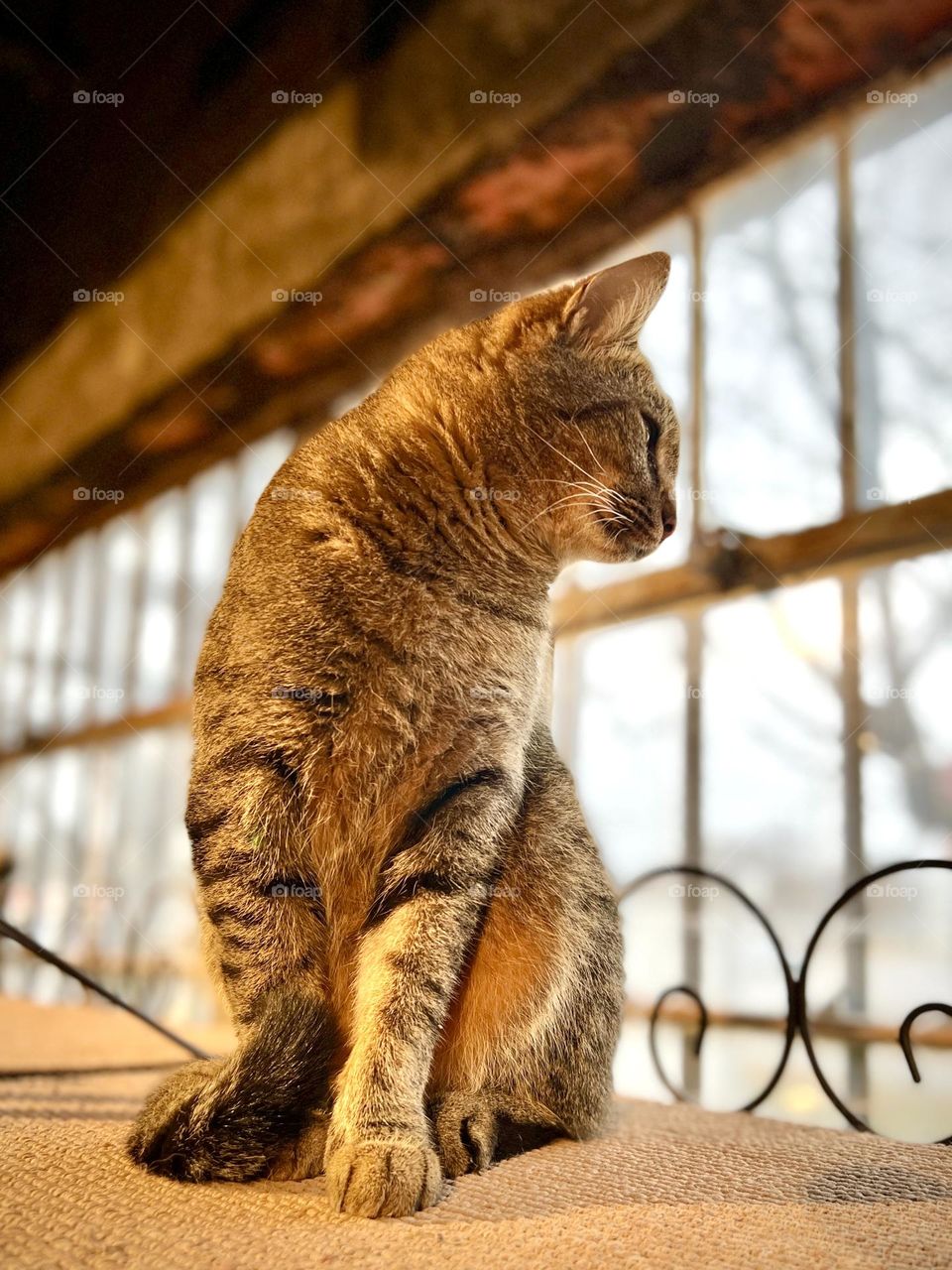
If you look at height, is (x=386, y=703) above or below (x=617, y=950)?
above

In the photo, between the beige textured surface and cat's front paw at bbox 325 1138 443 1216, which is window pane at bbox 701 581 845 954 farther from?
cat's front paw at bbox 325 1138 443 1216

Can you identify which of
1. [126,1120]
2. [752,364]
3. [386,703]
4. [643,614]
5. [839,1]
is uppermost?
[839,1]

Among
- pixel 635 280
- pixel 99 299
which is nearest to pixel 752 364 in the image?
pixel 635 280

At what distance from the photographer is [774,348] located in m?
2.12

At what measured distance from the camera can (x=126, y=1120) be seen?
109 centimetres

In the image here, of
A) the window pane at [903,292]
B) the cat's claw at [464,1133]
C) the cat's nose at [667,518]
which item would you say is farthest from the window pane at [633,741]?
the cat's claw at [464,1133]

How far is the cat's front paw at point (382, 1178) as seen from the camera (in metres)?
0.77

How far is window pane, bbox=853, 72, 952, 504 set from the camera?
6.21 feet

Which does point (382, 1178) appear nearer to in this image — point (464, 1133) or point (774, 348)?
point (464, 1133)

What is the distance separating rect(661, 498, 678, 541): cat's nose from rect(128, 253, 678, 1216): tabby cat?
0.18 ft

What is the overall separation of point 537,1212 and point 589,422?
2.61 feet

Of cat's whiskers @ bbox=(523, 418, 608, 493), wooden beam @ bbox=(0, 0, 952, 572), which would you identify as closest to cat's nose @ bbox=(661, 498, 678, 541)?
cat's whiskers @ bbox=(523, 418, 608, 493)

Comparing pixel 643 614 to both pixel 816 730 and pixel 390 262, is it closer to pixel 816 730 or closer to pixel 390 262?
pixel 816 730

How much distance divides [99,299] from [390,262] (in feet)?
3.15
